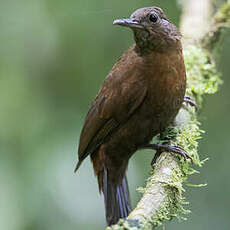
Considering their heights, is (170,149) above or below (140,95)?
below

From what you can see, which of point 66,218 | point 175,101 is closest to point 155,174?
point 175,101

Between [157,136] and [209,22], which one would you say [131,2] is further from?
[157,136]

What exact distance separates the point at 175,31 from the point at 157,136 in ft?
2.59

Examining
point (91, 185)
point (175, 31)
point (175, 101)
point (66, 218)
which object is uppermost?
point (175, 31)

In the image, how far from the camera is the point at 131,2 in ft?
16.2

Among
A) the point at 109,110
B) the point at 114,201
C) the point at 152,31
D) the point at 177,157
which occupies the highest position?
the point at 152,31

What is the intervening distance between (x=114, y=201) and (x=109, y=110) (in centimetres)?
72

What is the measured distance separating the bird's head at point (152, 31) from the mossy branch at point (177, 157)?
1.65 ft

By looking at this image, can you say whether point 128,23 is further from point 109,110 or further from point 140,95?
point 109,110

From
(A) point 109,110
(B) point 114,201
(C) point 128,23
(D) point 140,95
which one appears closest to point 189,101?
(D) point 140,95

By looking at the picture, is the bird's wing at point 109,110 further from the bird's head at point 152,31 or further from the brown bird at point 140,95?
the bird's head at point 152,31

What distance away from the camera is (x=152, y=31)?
3.58 metres

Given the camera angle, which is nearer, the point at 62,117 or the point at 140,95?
the point at 140,95

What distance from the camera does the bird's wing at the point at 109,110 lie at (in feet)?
11.9
